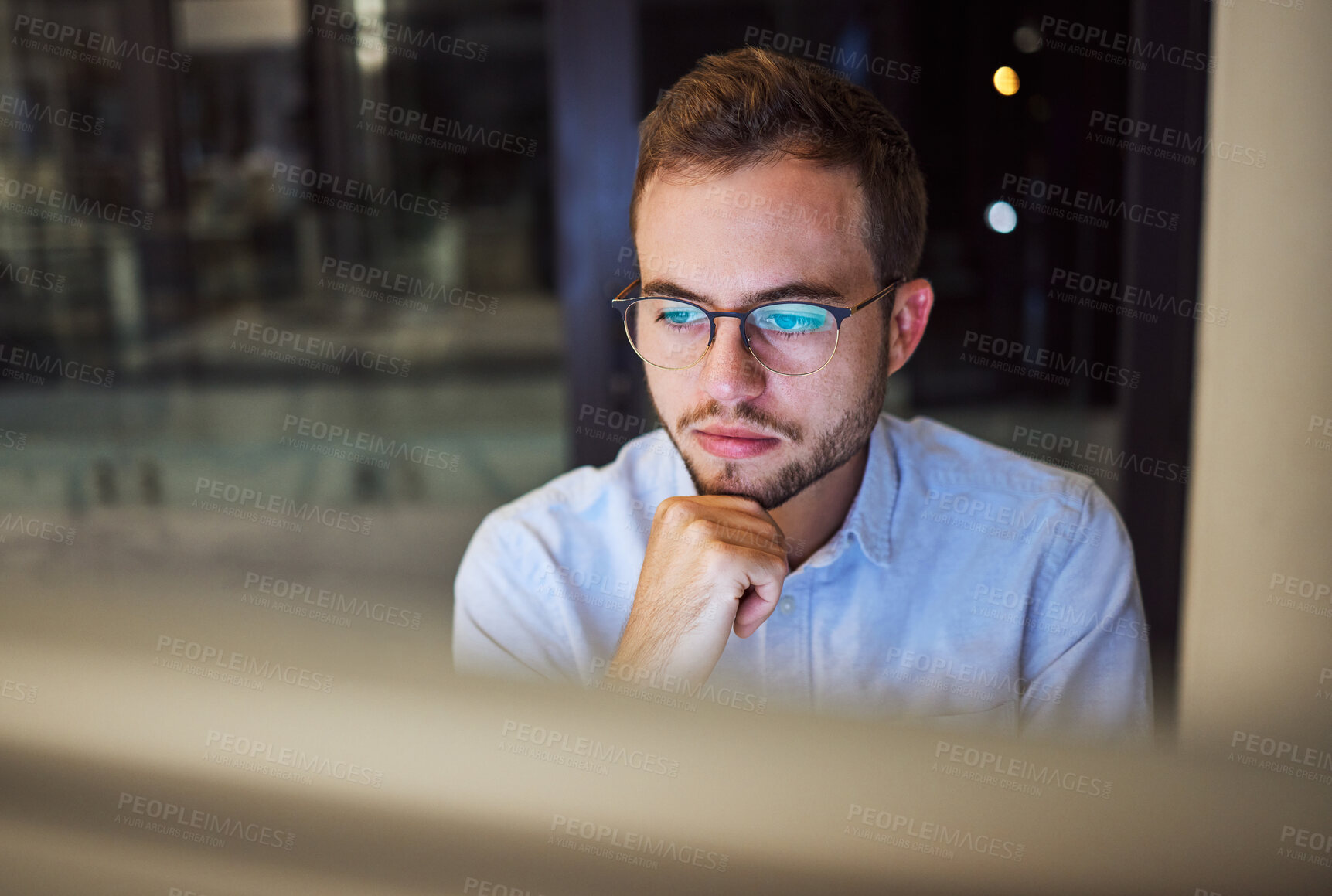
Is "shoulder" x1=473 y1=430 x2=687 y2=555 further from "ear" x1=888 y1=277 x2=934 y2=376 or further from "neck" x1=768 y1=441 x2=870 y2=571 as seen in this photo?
"ear" x1=888 y1=277 x2=934 y2=376

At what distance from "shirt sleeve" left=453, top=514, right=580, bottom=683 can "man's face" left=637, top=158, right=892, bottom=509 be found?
0.96 feet

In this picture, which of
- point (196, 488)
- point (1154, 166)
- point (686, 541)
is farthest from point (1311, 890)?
point (196, 488)

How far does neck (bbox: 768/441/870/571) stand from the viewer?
47.2 inches

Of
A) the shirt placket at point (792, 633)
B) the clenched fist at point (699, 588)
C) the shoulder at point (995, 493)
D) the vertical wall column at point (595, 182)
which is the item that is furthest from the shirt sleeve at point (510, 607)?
the vertical wall column at point (595, 182)

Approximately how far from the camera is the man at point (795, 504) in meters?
0.92

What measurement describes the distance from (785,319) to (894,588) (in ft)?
1.39

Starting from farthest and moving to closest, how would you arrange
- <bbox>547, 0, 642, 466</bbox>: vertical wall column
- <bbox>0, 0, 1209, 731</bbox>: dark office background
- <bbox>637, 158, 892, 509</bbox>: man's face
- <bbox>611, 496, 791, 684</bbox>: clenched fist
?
<bbox>0, 0, 1209, 731</bbox>: dark office background, <bbox>547, 0, 642, 466</bbox>: vertical wall column, <bbox>637, 158, 892, 509</bbox>: man's face, <bbox>611, 496, 791, 684</bbox>: clenched fist

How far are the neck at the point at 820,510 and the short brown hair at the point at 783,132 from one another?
9.6 inches

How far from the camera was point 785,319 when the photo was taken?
0.92 meters

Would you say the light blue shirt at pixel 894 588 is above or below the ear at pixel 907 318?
below

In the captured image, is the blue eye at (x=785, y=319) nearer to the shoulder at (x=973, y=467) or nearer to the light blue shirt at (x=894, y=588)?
the light blue shirt at (x=894, y=588)

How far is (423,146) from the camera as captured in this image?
5.23 meters

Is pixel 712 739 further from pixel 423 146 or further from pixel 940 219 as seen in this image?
pixel 423 146

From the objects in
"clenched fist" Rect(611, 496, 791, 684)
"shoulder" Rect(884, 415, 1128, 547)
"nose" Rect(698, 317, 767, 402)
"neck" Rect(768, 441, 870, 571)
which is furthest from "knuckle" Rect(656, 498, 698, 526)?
"shoulder" Rect(884, 415, 1128, 547)
